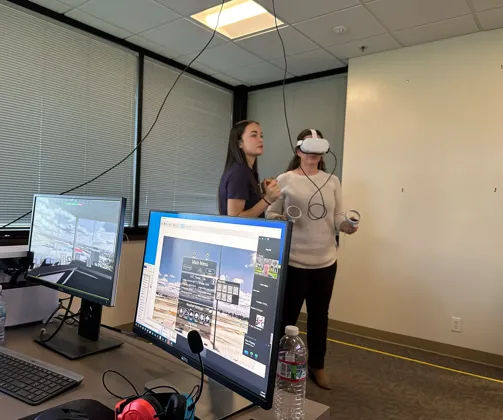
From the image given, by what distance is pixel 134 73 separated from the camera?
348 centimetres

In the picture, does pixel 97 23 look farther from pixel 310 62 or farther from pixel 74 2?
pixel 310 62

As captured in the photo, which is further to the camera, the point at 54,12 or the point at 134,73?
the point at 134,73

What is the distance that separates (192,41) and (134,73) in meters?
0.63

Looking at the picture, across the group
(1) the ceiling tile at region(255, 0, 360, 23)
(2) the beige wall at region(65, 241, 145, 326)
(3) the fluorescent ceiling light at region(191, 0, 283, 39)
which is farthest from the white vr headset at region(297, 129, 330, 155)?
(2) the beige wall at region(65, 241, 145, 326)

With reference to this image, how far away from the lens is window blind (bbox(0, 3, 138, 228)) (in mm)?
2695

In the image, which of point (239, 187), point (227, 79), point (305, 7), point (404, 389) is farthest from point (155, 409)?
point (227, 79)

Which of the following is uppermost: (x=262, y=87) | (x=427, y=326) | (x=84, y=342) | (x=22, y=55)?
(x=262, y=87)

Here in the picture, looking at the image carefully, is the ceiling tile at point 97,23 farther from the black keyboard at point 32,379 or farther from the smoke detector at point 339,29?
the black keyboard at point 32,379

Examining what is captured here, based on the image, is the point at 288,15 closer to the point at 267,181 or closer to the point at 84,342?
the point at 267,181

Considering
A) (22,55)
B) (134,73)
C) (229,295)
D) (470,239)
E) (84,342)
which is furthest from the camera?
(134,73)

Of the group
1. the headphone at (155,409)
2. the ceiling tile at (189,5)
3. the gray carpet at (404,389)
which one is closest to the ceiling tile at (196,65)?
the ceiling tile at (189,5)

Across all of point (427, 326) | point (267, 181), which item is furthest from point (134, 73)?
point (427, 326)

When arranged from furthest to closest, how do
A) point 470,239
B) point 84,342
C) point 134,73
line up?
1. point 134,73
2. point 470,239
3. point 84,342

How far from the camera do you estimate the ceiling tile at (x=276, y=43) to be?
10.1 feet
